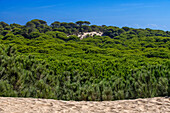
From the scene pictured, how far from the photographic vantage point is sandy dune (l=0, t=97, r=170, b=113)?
5688 mm

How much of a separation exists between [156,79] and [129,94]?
1.45 m

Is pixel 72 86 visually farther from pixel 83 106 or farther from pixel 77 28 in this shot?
pixel 77 28

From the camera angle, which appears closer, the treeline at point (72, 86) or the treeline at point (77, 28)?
the treeline at point (72, 86)

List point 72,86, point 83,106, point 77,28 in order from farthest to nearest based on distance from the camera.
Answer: point 77,28, point 72,86, point 83,106

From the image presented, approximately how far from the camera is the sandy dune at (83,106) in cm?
569

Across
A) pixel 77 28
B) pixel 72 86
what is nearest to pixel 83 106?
pixel 72 86

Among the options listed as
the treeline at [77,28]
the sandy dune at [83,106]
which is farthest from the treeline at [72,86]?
the treeline at [77,28]

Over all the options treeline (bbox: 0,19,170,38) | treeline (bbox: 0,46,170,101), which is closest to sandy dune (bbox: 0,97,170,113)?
treeline (bbox: 0,46,170,101)

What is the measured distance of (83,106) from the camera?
6.22m

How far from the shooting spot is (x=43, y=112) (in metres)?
5.57

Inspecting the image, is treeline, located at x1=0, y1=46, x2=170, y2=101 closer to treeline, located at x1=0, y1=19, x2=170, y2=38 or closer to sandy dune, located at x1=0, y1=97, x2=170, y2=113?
sandy dune, located at x1=0, y1=97, x2=170, y2=113

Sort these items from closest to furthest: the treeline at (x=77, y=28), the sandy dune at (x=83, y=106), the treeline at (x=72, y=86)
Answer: the sandy dune at (x=83, y=106) < the treeline at (x=72, y=86) < the treeline at (x=77, y=28)

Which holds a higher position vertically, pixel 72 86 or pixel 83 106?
pixel 72 86

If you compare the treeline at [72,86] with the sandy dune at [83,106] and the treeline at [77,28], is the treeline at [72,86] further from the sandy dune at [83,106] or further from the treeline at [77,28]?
the treeline at [77,28]
